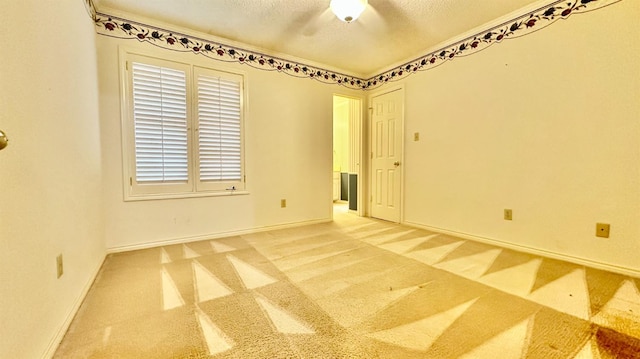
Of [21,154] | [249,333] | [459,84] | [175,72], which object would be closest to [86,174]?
[21,154]

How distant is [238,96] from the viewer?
10.4 ft

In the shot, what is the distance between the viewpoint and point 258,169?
336 centimetres

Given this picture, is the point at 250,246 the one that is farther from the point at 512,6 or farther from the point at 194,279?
the point at 512,6

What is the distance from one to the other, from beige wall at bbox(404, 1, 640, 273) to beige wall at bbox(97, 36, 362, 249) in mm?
1563

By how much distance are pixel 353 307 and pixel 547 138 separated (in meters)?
2.42

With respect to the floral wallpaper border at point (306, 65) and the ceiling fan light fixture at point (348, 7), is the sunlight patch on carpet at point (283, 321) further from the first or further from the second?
the floral wallpaper border at point (306, 65)

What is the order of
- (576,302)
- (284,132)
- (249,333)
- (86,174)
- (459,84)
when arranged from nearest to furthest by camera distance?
(249,333) < (576,302) < (86,174) < (459,84) < (284,132)

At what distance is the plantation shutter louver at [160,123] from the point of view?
2617mm

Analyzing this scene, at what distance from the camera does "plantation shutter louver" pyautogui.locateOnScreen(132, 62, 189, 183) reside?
8.59 ft

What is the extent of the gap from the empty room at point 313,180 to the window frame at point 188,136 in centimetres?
2

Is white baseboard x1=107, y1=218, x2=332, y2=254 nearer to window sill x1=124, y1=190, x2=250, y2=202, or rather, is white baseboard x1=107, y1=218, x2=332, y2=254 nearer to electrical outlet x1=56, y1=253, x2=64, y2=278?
window sill x1=124, y1=190, x2=250, y2=202

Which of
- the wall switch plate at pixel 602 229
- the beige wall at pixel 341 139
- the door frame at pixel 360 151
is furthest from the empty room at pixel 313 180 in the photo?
the beige wall at pixel 341 139

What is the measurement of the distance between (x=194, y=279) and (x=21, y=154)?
128 cm

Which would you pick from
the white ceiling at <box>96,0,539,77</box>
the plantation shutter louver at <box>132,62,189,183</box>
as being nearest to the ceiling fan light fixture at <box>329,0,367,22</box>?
the white ceiling at <box>96,0,539,77</box>
